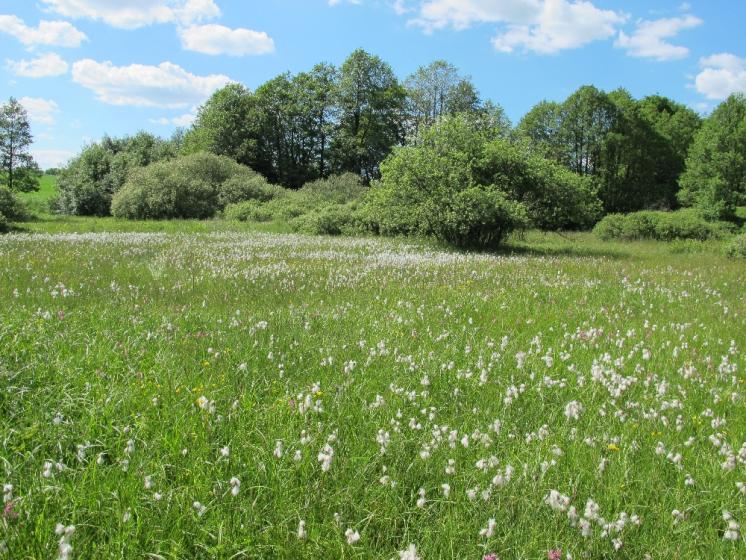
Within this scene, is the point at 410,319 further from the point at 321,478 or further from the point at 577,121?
the point at 577,121

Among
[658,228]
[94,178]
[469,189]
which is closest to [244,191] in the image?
[94,178]

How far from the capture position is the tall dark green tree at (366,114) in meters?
65.9

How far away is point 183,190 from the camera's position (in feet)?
137

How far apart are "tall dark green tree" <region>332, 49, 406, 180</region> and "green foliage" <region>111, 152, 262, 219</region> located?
72.5ft

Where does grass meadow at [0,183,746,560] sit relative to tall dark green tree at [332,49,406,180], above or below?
below

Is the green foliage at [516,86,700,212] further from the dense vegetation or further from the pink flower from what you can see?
the pink flower

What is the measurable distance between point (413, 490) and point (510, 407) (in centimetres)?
154

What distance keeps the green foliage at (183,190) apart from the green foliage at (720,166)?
40.8m

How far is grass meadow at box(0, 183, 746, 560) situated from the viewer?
268 cm

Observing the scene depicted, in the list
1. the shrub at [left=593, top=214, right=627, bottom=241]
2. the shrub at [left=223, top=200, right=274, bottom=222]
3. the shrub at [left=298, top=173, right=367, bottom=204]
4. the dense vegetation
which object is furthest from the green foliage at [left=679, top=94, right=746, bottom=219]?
the shrub at [left=223, top=200, right=274, bottom=222]

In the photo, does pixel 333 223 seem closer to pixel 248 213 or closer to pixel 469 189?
pixel 469 189

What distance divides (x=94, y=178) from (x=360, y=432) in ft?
193

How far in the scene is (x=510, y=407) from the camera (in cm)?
441

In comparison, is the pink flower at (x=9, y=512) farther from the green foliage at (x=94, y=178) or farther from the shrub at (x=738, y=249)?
the green foliage at (x=94, y=178)
